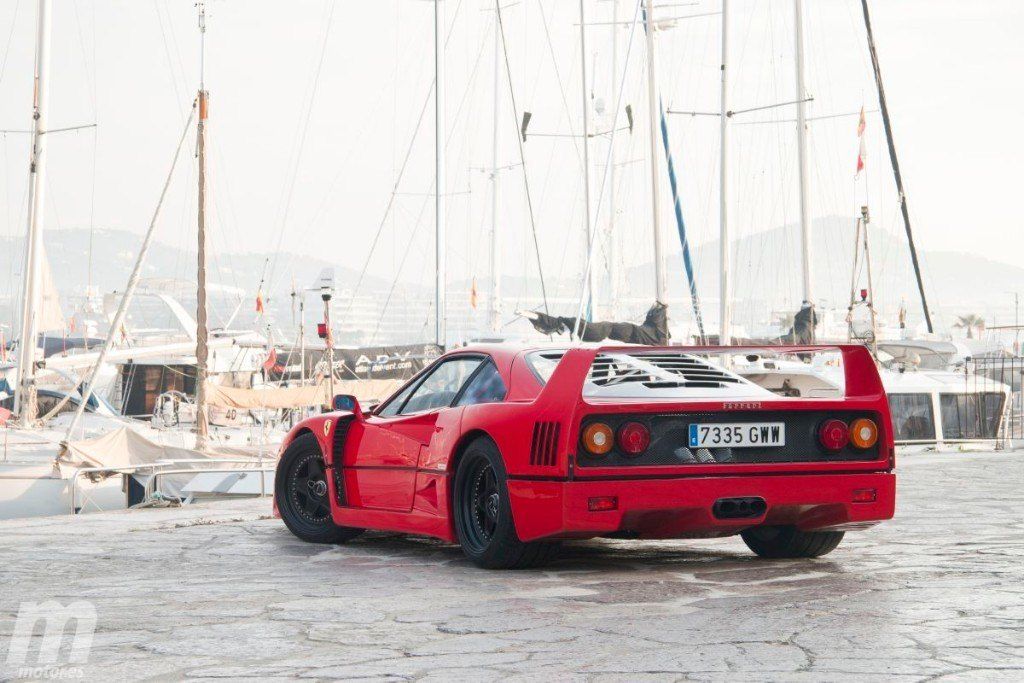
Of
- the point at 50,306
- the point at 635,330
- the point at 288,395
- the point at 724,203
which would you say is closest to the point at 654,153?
the point at 724,203

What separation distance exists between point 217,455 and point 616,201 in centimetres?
1857

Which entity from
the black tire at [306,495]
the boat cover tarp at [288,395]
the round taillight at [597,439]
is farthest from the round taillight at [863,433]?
the boat cover tarp at [288,395]

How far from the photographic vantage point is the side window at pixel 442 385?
710cm

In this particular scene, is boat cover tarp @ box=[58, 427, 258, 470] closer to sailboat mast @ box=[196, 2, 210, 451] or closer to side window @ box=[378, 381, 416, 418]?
sailboat mast @ box=[196, 2, 210, 451]

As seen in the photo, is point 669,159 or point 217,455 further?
point 669,159

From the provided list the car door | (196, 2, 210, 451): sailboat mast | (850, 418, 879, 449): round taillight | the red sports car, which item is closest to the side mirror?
the car door

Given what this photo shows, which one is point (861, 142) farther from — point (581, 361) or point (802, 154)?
point (581, 361)

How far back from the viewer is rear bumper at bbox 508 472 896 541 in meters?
5.90

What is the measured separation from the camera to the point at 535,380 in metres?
6.40

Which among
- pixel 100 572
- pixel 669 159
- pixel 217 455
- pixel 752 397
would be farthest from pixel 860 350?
pixel 669 159

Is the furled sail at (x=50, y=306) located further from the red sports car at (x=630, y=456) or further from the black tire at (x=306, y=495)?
the red sports car at (x=630, y=456)

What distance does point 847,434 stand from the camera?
6.38 metres

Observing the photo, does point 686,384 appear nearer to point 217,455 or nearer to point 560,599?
point 560,599

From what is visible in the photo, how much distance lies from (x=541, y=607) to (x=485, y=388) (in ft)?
5.73
